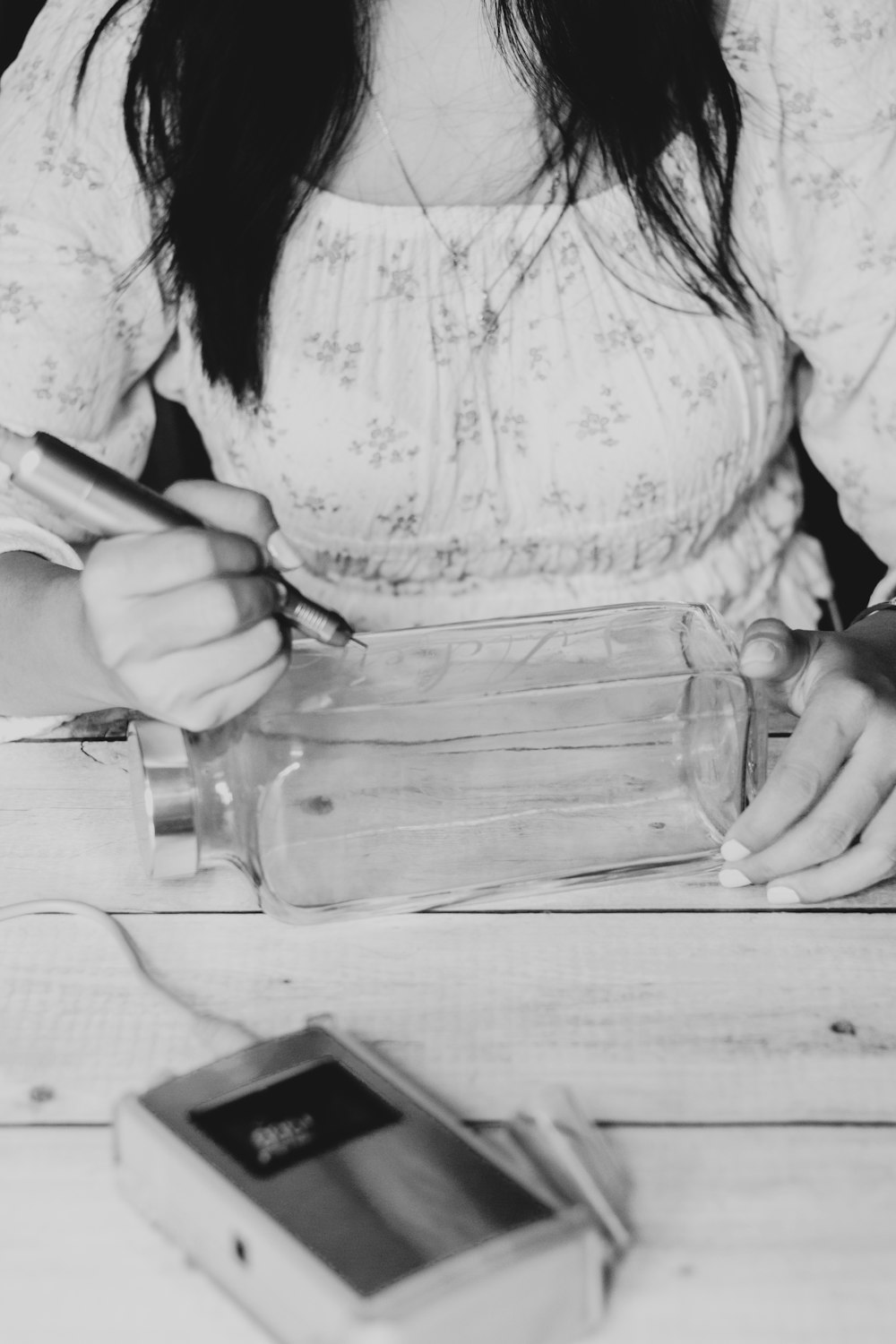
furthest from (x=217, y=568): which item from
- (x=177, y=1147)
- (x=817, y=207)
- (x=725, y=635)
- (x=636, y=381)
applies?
(x=817, y=207)

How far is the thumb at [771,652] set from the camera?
25.7 inches

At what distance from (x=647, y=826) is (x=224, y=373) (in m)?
0.42

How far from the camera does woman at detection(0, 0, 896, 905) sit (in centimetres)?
85

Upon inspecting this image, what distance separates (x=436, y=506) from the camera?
35.8 inches

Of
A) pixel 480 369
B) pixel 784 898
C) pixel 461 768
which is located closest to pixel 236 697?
pixel 461 768

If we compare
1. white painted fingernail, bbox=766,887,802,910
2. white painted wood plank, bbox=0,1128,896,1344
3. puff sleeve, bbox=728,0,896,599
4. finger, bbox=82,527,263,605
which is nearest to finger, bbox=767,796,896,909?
white painted fingernail, bbox=766,887,802,910

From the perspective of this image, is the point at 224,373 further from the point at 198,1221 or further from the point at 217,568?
the point at 198,1221

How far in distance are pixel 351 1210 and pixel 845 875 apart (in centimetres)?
31

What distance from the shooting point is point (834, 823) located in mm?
605

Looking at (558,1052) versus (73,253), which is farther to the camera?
(73,253)

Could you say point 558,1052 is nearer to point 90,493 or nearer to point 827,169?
point 90,493

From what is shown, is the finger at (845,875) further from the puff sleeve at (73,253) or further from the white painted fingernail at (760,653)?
the puff sleeve at (73,253)

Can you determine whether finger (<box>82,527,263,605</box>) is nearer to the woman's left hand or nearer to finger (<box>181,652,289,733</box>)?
finger (<box>181,652,289,733</box>)

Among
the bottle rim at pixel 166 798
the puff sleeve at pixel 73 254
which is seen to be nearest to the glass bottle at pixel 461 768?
the bottle rim at pixel 166 798
